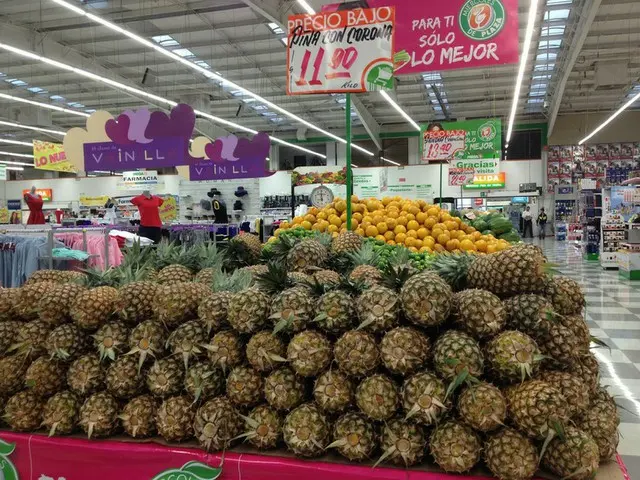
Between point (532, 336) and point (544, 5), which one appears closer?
point (532, 336)

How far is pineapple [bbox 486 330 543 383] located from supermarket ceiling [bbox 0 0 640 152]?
29.1ft

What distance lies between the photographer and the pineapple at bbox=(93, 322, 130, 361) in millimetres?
1550

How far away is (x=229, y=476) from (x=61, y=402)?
23.5 inches

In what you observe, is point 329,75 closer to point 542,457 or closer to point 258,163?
point 542,457

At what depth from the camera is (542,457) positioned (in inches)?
52.0

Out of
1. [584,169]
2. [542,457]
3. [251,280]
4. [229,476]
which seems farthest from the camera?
[584,169]

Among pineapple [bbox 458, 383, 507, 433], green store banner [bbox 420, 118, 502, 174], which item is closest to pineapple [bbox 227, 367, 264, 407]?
pineapple [bbox 458, 383, 507, 433]

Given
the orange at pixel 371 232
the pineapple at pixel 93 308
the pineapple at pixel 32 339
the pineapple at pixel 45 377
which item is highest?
→ the orange at pixel 371 232

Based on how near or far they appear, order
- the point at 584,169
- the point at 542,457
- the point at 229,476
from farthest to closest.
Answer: the point at 584,169 → the point at 229,476 → the point at 542,457

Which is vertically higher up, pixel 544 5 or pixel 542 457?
pixel 544 5

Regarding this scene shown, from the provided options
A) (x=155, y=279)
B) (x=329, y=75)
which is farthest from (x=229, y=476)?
(x=329, y=75)

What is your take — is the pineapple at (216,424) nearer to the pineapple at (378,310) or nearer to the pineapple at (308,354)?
the pineapple at (308,354)

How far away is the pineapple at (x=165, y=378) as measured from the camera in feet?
4.95

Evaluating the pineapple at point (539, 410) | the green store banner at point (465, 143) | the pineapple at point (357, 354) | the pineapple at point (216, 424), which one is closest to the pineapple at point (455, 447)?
the pineapple at point (539, 410)
